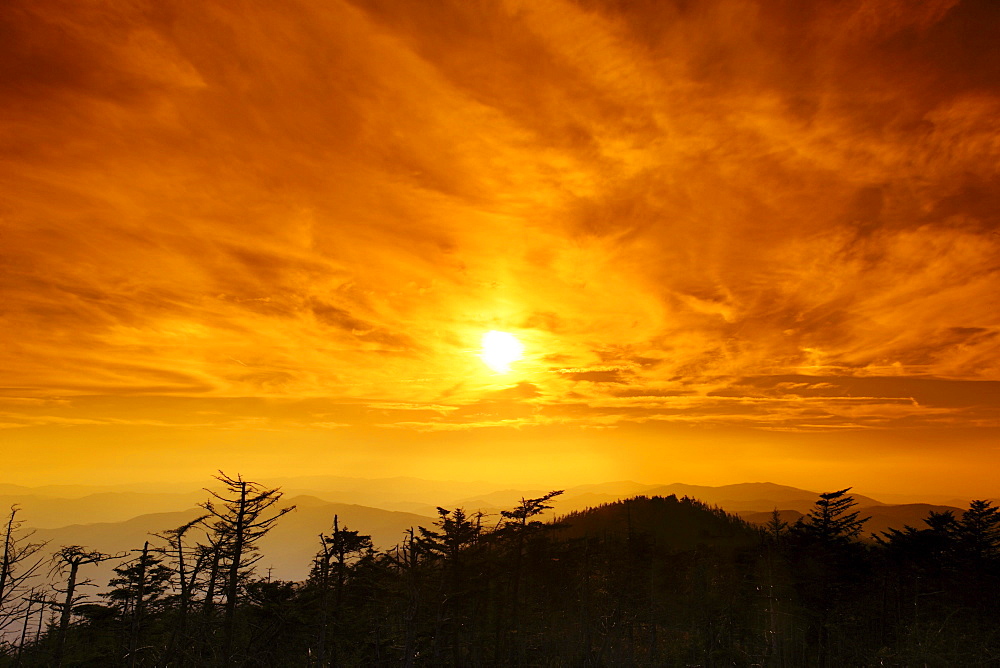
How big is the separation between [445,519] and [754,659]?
2870 cm

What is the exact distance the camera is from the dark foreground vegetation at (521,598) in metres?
32.4

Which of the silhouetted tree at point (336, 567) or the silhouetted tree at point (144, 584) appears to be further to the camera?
the silhouetted tree at point (144, 584)

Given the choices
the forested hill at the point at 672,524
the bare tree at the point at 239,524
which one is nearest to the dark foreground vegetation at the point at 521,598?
the bare tree at the point at 239,524

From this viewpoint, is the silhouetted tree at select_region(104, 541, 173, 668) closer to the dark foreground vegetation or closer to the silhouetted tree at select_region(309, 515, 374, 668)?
the dark foreground vegetation

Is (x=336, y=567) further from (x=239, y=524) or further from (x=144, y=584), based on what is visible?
(x=144, y=584)

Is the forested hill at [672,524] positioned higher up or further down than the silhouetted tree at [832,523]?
further down

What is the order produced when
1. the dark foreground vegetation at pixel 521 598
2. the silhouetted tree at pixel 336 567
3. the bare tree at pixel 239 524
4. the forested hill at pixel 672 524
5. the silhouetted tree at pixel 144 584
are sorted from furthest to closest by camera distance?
the forested hill at pixel 672 524 < the silhouetted tree at pixel 144 584 < the silhouetted tree at pixel 336 567 < the dark foreground vegetation at pixel 521 598 < the bare tree at pixel 239 524

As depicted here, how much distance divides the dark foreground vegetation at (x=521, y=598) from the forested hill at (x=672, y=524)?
1013 inches

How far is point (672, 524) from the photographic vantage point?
94500 millimetres

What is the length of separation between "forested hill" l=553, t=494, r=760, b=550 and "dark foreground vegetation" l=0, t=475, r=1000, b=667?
84.4ft

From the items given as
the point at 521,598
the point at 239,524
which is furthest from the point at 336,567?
the point at 521,598

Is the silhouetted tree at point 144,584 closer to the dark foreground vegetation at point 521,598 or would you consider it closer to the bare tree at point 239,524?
the dark foreground vegetation at point 521,598

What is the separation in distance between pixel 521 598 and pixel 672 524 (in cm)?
4974

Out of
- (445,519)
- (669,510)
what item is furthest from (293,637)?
(669,510)
